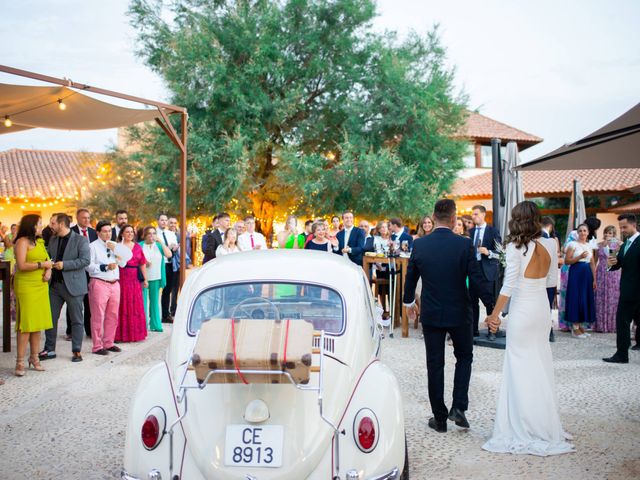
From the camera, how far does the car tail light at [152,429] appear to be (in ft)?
12.6

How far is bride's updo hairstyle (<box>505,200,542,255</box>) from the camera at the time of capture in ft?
18.3

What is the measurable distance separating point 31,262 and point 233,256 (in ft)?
14.4

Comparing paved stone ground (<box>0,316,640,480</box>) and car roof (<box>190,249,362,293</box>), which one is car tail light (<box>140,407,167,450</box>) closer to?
car roof (<box>190,249,362,293</box>)

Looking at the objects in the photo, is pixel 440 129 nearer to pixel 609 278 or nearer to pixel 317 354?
pixel 609 278

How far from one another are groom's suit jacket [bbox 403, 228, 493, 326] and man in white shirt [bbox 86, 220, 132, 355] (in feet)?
19.4

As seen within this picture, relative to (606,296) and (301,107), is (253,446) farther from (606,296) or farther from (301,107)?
(301,107)

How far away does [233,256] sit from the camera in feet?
17.5

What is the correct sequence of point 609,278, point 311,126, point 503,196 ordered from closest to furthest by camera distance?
point 503,196 < point 609,278 < point 311,126

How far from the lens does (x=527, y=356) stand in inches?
218

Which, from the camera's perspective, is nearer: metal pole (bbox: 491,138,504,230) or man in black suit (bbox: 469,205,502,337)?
man in black suit (bbox: 469,205,502,337)

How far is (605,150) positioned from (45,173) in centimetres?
4156

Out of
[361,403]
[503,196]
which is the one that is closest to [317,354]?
[361,403]

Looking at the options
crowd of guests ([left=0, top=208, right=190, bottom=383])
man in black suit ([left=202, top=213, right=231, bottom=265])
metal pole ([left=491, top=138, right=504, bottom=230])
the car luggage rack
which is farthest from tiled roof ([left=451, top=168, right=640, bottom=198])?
the car luggage rack

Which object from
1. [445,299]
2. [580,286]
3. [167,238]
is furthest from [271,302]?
[167,238]
